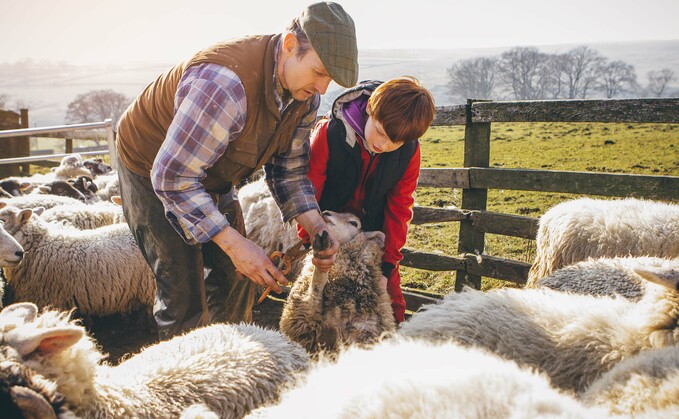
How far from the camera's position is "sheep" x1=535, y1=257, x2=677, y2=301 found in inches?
105

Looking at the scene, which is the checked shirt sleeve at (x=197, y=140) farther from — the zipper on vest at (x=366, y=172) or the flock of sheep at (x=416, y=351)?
the zipper on vest at (x=366, y=172)

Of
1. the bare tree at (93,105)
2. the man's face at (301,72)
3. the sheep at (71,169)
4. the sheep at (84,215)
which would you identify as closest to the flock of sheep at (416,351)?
the man's face at (301,72)

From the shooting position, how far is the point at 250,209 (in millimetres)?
4973

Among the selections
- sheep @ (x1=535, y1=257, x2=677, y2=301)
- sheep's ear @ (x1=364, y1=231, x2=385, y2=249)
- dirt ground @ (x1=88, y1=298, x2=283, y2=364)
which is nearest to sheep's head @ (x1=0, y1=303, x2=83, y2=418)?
sheep's ear @ (x1=364, y1=231, x2=385, y2=249)

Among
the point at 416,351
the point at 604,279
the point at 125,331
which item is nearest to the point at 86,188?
the point at 125,331

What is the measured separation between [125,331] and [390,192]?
10.4 ft

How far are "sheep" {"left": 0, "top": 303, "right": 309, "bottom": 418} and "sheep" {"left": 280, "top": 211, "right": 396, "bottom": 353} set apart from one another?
374mm

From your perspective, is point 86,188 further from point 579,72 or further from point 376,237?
point 579,72

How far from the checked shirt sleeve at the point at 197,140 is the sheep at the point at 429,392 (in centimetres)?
98

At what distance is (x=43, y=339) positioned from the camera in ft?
4.84

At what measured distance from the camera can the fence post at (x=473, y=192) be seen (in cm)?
474

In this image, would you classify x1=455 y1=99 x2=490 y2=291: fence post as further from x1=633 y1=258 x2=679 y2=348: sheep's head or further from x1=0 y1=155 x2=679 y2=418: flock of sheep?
x1=633 y1=258 x2=679 y2=348: sheep's head

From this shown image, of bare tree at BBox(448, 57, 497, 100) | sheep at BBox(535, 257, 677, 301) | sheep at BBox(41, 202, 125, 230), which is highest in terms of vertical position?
bare tree at BBox(448, 57, 497, 100)

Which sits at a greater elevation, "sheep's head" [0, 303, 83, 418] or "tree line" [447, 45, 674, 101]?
"tree line" [447, 45, 674, 101]
